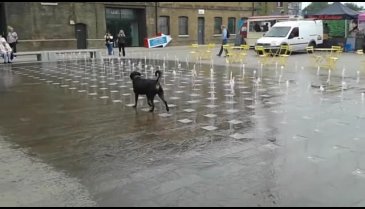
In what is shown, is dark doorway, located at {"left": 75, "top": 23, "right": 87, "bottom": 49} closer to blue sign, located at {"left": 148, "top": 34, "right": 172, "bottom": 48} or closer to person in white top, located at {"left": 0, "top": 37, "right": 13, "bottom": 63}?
blue sign, located at {"left": 148, "top": 34, "right": 172, "bottom": 48}

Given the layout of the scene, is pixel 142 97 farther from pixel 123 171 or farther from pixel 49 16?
pixel 49 16

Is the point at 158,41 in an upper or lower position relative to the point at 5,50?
upper

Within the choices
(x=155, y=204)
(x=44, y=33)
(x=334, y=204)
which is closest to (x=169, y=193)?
(x=155, y=204)

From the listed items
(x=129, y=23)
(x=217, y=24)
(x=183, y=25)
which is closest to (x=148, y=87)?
(x=129, y=23)

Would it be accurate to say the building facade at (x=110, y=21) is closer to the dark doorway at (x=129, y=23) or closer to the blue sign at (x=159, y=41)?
the dark doorway at (x=129, y=23)

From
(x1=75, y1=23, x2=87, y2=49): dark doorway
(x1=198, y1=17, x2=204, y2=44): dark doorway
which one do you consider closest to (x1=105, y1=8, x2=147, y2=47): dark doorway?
(x1=75, y1=23, x2=87, y2=49): dark doorway

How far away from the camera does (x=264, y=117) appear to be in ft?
27.4

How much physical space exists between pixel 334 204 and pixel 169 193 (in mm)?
1686

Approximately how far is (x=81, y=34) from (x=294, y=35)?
15485 mm

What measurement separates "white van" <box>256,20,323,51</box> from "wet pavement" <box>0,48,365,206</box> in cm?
1236

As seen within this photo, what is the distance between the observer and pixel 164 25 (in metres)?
37.4

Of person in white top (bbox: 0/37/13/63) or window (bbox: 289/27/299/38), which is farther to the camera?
window (bbox: 289/27/299/38)

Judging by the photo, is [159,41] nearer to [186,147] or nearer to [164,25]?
[164,25]

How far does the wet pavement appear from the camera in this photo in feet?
15.2
